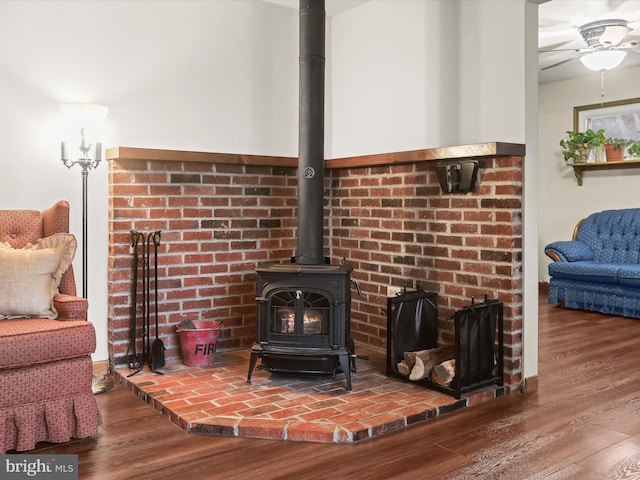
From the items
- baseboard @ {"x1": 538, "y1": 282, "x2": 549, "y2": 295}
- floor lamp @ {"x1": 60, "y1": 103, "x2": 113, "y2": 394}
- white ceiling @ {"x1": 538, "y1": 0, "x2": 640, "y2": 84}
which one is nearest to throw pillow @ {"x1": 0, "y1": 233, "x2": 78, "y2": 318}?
floor lamp @ {"x1": 60, "y1": 103, "x2": 113, "y2": 394}

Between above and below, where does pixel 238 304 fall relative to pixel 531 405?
above

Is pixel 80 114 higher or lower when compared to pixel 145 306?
higher

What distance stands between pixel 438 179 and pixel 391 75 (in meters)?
0.81

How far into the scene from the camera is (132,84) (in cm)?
352

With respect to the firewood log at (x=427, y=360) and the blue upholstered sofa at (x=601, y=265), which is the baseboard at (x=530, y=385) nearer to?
the firewood log at (x=427, y=360)

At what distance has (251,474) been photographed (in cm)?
225

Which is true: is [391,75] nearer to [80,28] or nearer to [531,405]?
[80,28]

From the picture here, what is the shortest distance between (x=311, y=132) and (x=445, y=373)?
1.44 m

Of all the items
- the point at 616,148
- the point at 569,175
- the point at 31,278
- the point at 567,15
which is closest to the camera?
the point at 31,278

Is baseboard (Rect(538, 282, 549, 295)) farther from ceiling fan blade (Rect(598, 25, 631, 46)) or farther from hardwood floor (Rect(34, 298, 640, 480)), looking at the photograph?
hardwood floor (Rect(34, 298, 640, 480))

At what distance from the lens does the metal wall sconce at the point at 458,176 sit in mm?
3201

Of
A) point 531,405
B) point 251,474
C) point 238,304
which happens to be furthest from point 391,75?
point 251,474

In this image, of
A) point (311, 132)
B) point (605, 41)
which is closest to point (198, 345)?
point (311, 132)

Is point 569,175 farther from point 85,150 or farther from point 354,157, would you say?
point 85,150
